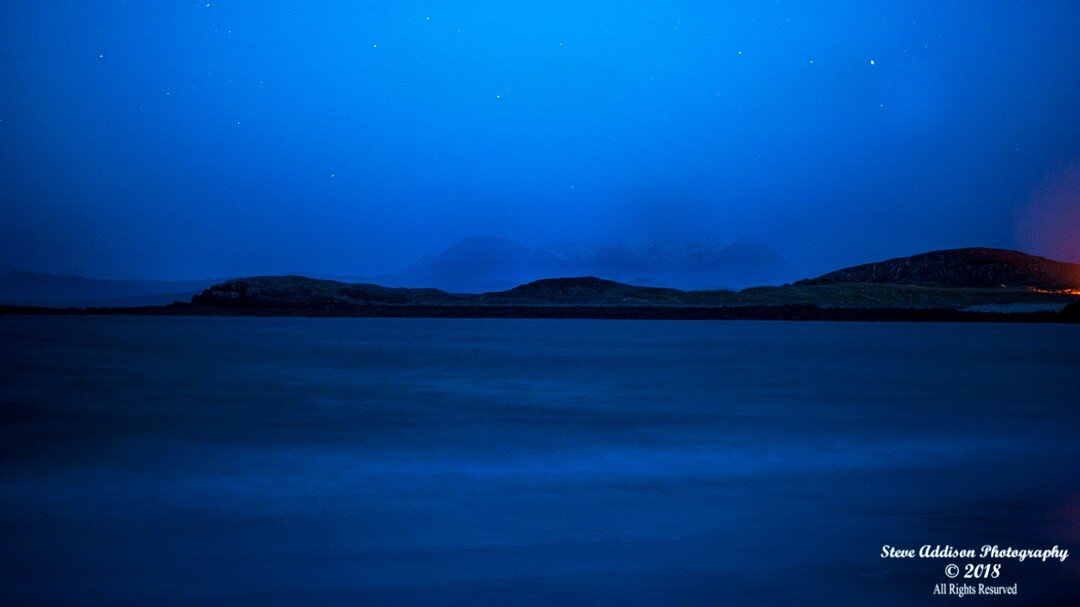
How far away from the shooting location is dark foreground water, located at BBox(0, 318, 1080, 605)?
176 inches

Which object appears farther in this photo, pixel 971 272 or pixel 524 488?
pixel 971 272

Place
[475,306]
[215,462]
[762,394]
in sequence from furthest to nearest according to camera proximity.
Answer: [475,306]
[762,394]
[215,462]

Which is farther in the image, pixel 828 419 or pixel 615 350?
pixel 615 350

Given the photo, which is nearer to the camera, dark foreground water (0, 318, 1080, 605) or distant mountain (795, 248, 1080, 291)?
dark foreground water (0, 318, 1080, 605)

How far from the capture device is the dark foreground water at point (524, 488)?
4473mm

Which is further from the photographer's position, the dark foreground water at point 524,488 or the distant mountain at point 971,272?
the distant mountain at point 971,272

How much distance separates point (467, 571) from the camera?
4652 millimetres

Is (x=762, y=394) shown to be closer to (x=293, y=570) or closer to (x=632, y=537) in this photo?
(x=632, y=537)

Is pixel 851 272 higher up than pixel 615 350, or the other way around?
pixel 851 272

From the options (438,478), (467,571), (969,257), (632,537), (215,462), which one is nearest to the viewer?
(467,571)

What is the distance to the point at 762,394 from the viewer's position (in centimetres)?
1514

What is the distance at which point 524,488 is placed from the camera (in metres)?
7.16

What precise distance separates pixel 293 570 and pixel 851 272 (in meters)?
104

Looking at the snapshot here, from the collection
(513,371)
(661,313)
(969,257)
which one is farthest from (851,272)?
(513,371)
